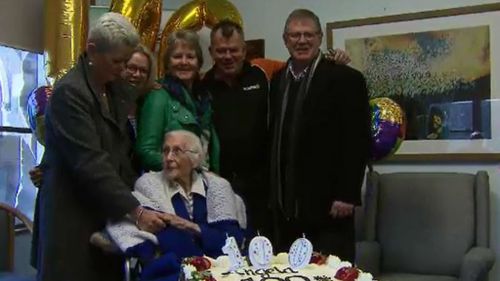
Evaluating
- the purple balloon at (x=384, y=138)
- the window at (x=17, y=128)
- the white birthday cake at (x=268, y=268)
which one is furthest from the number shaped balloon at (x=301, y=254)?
the window at (x=17, y=128)

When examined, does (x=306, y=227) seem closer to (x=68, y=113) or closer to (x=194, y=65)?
(x=194, y=65)

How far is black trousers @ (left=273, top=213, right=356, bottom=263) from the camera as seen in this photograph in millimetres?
2709

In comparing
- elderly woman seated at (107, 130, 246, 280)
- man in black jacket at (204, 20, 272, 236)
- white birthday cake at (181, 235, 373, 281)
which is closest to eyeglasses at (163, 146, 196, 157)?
elderly woman seated at (107, 130, 246, 280)

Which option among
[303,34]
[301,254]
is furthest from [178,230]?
[303,34]

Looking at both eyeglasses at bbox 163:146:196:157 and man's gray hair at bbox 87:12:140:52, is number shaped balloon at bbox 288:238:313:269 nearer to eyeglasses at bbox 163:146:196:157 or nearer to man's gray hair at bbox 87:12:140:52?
eyeglasses at bbox 163:146:196:157

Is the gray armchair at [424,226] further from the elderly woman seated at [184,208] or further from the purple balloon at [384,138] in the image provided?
the elderly woman seated at [184,208]

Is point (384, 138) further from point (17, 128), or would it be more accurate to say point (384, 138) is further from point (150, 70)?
point (17, 128)

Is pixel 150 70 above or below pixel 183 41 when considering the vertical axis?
below

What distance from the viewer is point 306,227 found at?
9.04ft

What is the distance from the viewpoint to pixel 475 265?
320 cm

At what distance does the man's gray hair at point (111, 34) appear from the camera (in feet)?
7.16

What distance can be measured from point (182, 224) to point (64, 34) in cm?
177

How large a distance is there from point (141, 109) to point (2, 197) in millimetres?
1808

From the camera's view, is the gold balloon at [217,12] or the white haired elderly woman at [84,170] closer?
the white haired elderly woman at [84,170]
